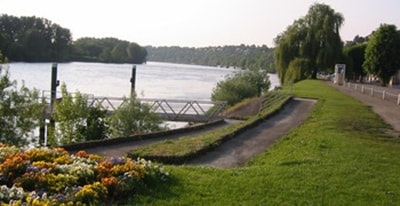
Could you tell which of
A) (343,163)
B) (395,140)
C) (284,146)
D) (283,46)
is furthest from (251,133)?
(283,46)

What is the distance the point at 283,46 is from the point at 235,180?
4811cm

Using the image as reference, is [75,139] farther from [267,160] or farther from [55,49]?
[55,49]

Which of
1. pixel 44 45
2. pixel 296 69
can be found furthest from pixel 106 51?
pixel 296 69

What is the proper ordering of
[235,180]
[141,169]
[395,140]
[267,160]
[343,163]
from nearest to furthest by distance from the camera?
[141,169]
[235,180]
[343,163]
[267,160]
[395,140]

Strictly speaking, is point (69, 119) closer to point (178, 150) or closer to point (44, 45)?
point (178, 150)

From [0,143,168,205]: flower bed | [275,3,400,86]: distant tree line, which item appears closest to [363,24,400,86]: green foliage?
[275,3,400,86]: distant tree line

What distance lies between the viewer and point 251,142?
14.9 metres

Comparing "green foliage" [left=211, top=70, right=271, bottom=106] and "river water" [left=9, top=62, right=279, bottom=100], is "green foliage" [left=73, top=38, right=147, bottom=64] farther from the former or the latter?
"green foliage" [left=211, top=70, right=271, bottom=106]

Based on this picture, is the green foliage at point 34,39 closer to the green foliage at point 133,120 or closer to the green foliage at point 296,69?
the green foliage at point 296,69

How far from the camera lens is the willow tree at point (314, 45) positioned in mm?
54312

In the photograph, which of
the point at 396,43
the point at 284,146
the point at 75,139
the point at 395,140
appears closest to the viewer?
the point at 284,146

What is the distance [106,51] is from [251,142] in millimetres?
122719

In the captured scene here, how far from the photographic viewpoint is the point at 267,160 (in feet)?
36.4

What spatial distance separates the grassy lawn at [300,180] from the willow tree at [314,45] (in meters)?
42.4
